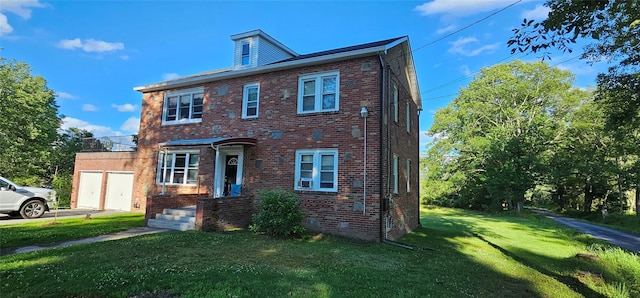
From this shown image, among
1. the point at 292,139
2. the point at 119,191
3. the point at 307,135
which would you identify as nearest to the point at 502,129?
the point at 307,135

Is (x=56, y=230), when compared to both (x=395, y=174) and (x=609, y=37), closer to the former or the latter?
(x=395, y=174)

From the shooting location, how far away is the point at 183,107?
45.8ft

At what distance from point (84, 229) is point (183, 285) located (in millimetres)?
7101

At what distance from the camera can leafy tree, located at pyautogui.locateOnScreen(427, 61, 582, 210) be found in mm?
28391

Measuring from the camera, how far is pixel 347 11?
442 inches

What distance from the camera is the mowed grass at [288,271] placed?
4609mm

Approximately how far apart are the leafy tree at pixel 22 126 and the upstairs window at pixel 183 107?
65.5 feet

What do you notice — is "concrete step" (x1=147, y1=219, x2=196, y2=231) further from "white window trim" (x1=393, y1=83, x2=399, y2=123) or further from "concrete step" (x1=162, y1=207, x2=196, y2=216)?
"white window trim" (x1=393, y1=83, x2=399, y2=123)

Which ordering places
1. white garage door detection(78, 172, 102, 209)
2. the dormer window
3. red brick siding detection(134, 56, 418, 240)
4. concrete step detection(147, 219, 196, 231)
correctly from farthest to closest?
white garage door detection(78, 172, 102, 209), the dormer window, concrete step detection(147, 219, 196, 231), red brick siding detection(134, 56, 418, 240)

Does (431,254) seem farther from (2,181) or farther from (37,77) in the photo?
(37,77)

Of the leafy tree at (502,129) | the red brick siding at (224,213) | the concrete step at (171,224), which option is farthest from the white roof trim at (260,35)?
the leafy tree at (502,129)

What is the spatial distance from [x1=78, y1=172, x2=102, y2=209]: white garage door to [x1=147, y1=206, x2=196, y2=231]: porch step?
8147 millimetres

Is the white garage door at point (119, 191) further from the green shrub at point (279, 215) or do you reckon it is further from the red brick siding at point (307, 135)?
the green shrub at point (279, 215)

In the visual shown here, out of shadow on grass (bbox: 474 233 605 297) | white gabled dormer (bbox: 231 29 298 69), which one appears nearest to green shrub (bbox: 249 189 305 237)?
shadow on grass (bbox: 474 233 605 297)
